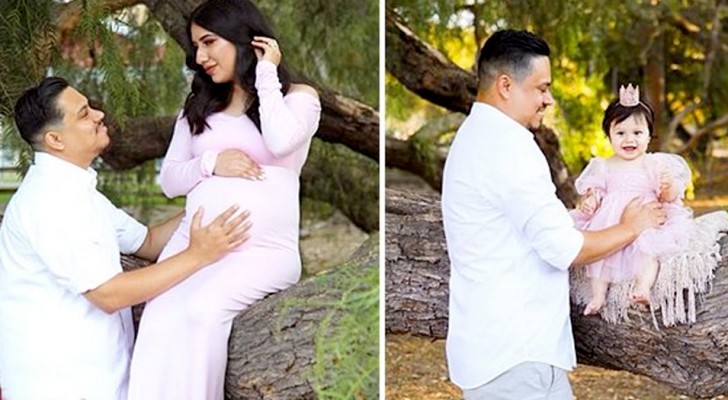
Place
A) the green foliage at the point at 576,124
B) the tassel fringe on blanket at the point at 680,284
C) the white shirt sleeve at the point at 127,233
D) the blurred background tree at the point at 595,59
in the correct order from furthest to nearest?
the green foliage at the point at 576,124 → the blurred background tree at the point at 595,59 → the white shirt sleeve at the point at 127,233 → the tassel fringe on blanket at the point at 680,284

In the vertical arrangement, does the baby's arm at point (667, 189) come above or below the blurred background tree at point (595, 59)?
below

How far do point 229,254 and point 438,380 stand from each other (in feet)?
5.98

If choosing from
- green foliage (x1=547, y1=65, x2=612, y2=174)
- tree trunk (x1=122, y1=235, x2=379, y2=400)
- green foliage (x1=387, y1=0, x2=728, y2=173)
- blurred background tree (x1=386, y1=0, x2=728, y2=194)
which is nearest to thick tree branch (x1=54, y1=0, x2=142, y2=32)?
tree trunk (x1=122, y1=235, x2=379, y2=400)

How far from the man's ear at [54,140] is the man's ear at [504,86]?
69 cm

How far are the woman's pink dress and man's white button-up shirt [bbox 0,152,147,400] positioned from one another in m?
0.07

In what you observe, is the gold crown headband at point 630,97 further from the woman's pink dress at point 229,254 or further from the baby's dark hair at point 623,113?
the woman's pink dress at point 229,254

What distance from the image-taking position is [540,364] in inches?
71.5

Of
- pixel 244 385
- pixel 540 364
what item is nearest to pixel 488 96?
pixel 540 364

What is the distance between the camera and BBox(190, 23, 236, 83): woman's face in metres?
1.91

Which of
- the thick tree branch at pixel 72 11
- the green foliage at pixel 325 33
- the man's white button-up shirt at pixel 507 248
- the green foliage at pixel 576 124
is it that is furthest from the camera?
the green foliage at pixel 576 124

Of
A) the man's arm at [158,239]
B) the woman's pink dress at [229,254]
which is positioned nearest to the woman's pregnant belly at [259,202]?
the woman's pink dress at [229,254]

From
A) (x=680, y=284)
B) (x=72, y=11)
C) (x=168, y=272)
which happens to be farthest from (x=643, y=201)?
(x=72, y=11)

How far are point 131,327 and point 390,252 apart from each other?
0.53 m

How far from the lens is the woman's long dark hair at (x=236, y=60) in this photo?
190 cm
